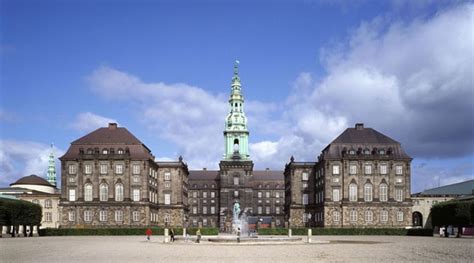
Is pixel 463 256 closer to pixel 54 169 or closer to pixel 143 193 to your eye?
pixel 143 193

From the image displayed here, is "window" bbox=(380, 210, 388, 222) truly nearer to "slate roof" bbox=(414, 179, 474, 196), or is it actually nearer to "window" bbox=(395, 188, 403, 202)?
"window" bbox=(395, 188, 403, 202)

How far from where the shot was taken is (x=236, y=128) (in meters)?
162

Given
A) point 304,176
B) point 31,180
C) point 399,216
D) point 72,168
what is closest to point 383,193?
point 399,216

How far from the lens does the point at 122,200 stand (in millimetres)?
106250

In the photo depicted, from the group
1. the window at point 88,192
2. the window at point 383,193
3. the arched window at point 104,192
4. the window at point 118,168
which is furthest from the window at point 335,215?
the window at point 88,192

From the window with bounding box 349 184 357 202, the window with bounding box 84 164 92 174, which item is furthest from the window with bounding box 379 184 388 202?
the window with bounding box 84 164 92 174

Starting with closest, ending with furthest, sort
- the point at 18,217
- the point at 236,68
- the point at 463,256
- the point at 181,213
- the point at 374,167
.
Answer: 1. the point at 463,256
2. the point at 18,217
3. the point at 374,167
4. the point at 181,213
5. the point at 236,68

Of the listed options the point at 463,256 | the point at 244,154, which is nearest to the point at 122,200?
the point at 244,154

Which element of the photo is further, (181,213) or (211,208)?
(211,208)

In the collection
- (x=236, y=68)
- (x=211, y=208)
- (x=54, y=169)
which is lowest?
(x=211, y=208)

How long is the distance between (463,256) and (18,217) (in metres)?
66.6

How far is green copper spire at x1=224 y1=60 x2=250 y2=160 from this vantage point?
162 meters

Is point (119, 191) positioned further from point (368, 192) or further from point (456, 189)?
point (456, 189)

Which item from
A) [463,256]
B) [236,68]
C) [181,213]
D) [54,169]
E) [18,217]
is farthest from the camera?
[54,169]
